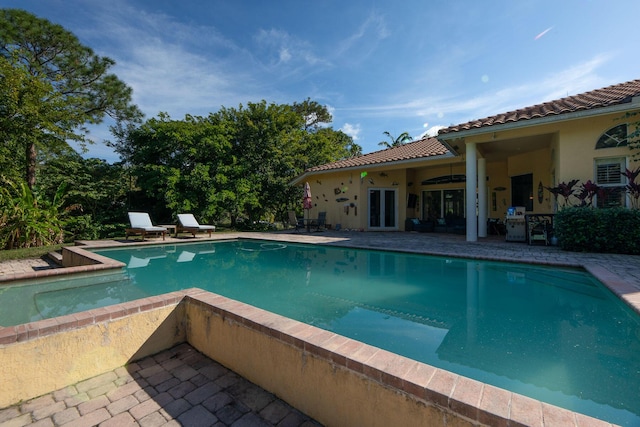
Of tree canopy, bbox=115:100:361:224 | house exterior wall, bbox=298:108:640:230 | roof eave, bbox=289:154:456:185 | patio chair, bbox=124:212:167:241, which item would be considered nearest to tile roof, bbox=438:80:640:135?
house exterior wall, bbox=298:108:640:230

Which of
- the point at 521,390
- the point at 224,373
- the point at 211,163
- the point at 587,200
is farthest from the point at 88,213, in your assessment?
the point at 587,200

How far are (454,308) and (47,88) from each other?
45.3ft

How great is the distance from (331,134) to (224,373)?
89.4 feet

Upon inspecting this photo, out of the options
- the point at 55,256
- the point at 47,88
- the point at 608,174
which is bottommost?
the point at 55,256

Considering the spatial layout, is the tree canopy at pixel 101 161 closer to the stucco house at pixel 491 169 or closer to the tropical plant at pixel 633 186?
the stucco house at pixel 491 169

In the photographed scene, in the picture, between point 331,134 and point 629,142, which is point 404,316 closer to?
point 629,142

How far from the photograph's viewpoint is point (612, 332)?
11.3 feet

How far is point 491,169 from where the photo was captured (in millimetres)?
15664

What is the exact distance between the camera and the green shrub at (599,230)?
284 inches

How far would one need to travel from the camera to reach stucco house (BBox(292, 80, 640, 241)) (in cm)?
833

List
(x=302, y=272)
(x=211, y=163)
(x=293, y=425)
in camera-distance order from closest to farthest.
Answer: (x=293, y=425)
(x=302, y=272)
(x=211, y=163)

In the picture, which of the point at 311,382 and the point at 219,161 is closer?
the point at 311,382

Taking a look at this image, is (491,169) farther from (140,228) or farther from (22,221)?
(22,221)

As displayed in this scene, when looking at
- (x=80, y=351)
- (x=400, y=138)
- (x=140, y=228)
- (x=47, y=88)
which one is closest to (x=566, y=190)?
(x=80, y=351)
